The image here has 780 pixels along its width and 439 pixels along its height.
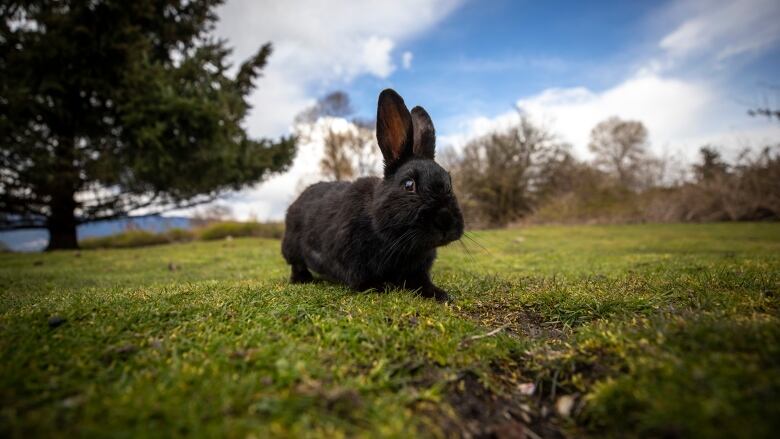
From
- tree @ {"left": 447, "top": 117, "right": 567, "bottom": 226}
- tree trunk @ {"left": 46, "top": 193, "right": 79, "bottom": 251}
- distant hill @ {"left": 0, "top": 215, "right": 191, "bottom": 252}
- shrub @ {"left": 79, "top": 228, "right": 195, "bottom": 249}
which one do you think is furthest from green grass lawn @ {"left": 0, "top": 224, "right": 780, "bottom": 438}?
tree @ {"left": 447, "top": 117, "right": 567, "bottom": 226}

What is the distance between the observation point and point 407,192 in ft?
10.2

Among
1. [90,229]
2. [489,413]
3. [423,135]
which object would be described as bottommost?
[489,413]

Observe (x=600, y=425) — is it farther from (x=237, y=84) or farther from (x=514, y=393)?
(x=237, y=84)

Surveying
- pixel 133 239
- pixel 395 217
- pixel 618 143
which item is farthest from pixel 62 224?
pixel 618 143

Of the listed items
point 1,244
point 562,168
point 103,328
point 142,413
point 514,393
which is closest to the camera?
point 142,413

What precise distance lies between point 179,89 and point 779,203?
97.0ft

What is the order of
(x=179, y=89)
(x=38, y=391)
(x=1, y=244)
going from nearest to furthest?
(x=38, y=391) → (x=179, y=89) → (x=1, y=244)

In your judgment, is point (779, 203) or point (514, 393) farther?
point (779, 203)

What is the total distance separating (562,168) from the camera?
27.9 meters

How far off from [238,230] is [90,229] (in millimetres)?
6309

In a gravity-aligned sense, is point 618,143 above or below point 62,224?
above

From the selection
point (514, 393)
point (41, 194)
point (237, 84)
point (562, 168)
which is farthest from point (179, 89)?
point (562, 168)

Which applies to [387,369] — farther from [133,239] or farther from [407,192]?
[133,239]

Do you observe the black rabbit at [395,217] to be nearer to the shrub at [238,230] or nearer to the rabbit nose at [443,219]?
the rabbit nose at [443,219]
